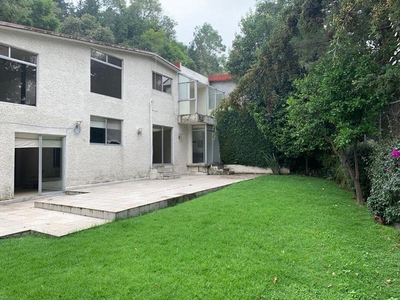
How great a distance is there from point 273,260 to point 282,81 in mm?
12534

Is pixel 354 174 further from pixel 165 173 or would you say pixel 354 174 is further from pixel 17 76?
pixel 17 76

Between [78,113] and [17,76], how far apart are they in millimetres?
2517

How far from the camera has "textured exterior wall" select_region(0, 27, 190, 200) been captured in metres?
9.36

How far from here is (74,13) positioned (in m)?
36.6

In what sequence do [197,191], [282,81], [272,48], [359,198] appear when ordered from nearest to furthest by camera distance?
[359,198] → [197,191] → [272,48] → [282,81]

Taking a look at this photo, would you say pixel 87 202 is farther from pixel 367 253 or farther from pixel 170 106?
pixel 170 106

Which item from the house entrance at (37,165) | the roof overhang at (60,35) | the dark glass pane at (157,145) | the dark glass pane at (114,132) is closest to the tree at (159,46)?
the roof overhang at (60,35)

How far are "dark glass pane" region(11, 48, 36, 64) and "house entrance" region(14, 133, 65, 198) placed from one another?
107 inches

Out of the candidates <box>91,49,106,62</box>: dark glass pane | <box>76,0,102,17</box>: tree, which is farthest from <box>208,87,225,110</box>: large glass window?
<box>76,0,102,17</box>: tree

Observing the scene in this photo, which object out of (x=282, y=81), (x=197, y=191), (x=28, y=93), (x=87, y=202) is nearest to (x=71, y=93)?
(x=28, y=93)

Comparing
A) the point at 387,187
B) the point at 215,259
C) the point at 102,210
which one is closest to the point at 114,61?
the point at 102,210

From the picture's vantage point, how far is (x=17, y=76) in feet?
31.5

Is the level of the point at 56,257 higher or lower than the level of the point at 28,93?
lower

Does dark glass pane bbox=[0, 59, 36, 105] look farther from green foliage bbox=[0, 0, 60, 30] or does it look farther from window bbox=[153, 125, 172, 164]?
green foliage bbox=[0, 0, 60, 30]
